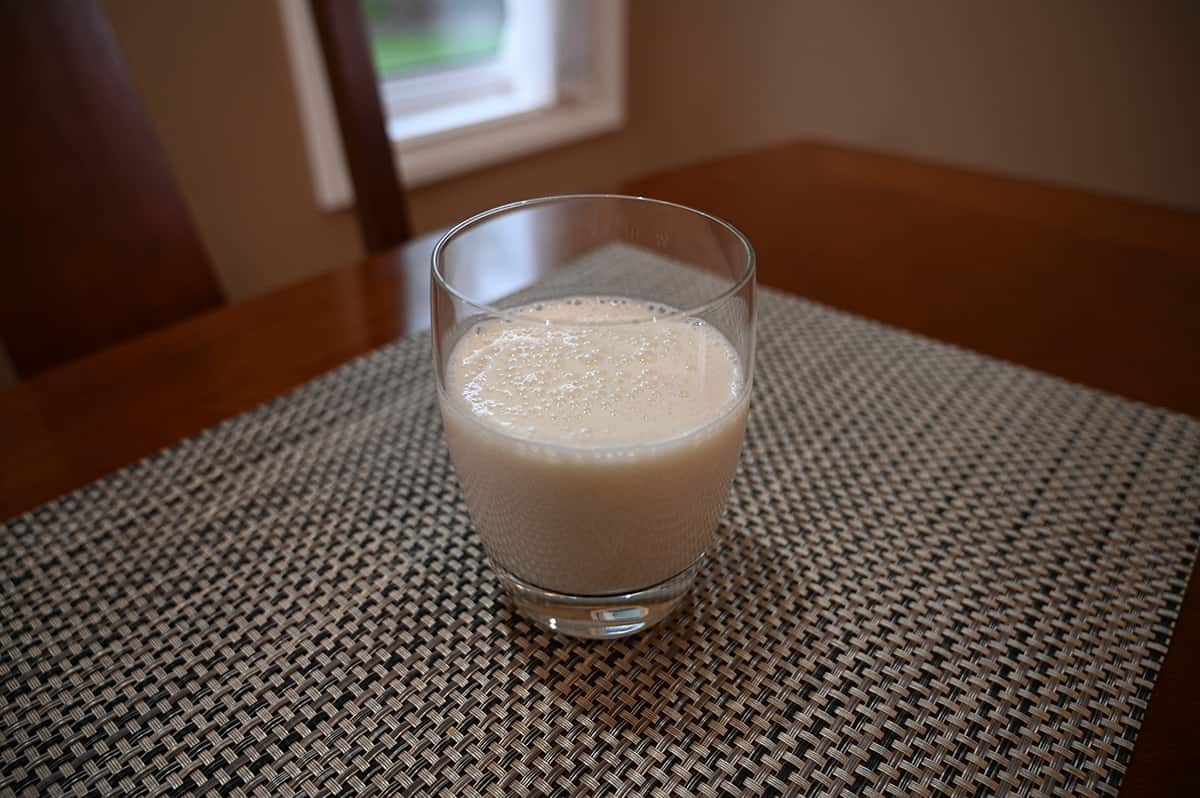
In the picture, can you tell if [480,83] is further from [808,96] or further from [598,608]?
[598,608]

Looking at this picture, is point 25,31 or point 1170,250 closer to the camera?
point 25,31

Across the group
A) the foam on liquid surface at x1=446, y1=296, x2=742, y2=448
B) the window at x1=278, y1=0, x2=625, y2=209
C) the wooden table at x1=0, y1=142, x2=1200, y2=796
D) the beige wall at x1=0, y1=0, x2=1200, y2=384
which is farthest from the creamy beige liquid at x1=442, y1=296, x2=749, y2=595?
the window at x1=278, y1=0, x2=625, y2=209

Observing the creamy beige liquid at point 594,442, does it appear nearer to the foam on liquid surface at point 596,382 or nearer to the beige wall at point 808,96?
the foam on liquid surface at point 596,382

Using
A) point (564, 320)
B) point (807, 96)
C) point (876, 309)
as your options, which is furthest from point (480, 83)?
point (564, 320)

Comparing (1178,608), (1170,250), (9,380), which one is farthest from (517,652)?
(9,380)

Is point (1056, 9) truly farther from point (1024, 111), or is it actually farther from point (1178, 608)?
point (1178, 608)

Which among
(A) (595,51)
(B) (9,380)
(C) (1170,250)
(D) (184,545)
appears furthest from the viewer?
(A) (595,51)

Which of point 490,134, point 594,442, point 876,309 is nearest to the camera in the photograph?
point 594,442
